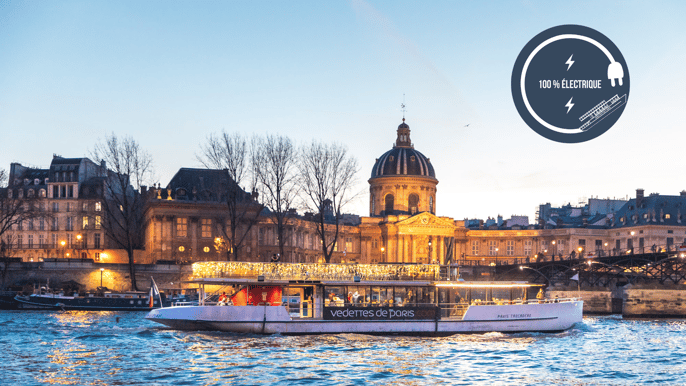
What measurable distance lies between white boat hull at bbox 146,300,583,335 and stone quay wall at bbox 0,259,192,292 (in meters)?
33.7

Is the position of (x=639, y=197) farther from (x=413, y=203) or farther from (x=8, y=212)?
(x=8, y=212)

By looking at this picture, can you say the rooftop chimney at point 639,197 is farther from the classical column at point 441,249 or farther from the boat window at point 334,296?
the boat window at point 334,296

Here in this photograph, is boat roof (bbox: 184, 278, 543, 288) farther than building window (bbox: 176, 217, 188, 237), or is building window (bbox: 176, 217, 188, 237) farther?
building window (bbox: 176, 217, 188, 237)

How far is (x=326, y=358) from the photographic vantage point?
33.5 meters

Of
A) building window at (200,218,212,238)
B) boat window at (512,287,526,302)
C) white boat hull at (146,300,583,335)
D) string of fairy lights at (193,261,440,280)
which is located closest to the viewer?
white boat hull at (146,300,583,335)

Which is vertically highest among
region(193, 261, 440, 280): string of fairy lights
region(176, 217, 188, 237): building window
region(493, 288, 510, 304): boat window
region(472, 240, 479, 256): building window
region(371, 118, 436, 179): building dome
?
region(371, 118, 436, 179): building dome

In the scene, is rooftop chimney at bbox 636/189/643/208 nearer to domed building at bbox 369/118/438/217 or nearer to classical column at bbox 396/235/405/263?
domed building at bbox 369/118/438/217

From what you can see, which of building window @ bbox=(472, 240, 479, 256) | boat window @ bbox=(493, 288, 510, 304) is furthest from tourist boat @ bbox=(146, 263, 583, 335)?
building window @ bbox=(472, 240, 479, 256)

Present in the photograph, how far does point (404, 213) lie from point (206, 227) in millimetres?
46341

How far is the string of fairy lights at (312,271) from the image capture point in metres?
42.8

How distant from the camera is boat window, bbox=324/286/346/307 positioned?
4253 centimetres

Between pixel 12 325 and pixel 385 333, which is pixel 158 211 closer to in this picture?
pixel 12 325

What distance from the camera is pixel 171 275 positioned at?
79750 millimetres

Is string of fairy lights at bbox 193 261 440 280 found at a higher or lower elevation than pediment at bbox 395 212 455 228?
lower
